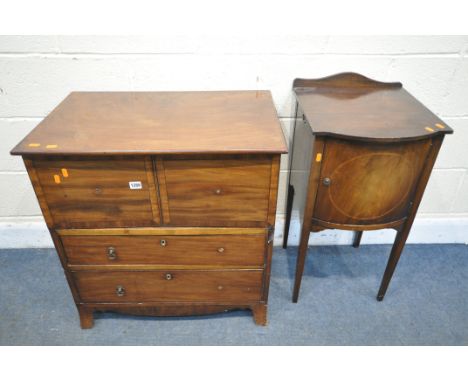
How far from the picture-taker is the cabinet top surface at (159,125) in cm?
112

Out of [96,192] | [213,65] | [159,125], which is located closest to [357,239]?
[213,65]

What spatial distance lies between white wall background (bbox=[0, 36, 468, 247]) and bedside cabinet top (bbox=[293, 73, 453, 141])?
0.23ft

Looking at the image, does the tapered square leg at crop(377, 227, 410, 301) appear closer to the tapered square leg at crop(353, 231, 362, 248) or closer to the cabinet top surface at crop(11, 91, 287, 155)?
the tapered square leg at crop(353, 231, 362, 248)

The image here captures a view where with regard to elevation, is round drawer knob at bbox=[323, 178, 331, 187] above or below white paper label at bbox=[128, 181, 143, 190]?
below

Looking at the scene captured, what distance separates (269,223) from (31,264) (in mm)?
1545

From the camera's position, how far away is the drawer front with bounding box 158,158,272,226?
1174mm

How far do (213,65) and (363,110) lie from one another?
707 millimetres

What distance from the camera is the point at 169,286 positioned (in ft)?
4.97

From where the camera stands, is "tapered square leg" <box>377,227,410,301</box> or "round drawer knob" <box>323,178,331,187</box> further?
"tapered square leg" <box>377,227,410,301</box>

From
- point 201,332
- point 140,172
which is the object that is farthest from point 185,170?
point 201,332

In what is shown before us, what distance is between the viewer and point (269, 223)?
4.31ft

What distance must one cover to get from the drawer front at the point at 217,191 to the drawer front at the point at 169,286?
291mm

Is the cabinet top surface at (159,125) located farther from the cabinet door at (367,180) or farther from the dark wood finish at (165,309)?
the dark wood finish at (165,309)

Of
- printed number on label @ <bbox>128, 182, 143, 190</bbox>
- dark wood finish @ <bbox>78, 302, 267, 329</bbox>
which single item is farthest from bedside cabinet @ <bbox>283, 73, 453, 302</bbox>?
printed number on label @ <bbox>128, 182, 143, 190</bbox>
